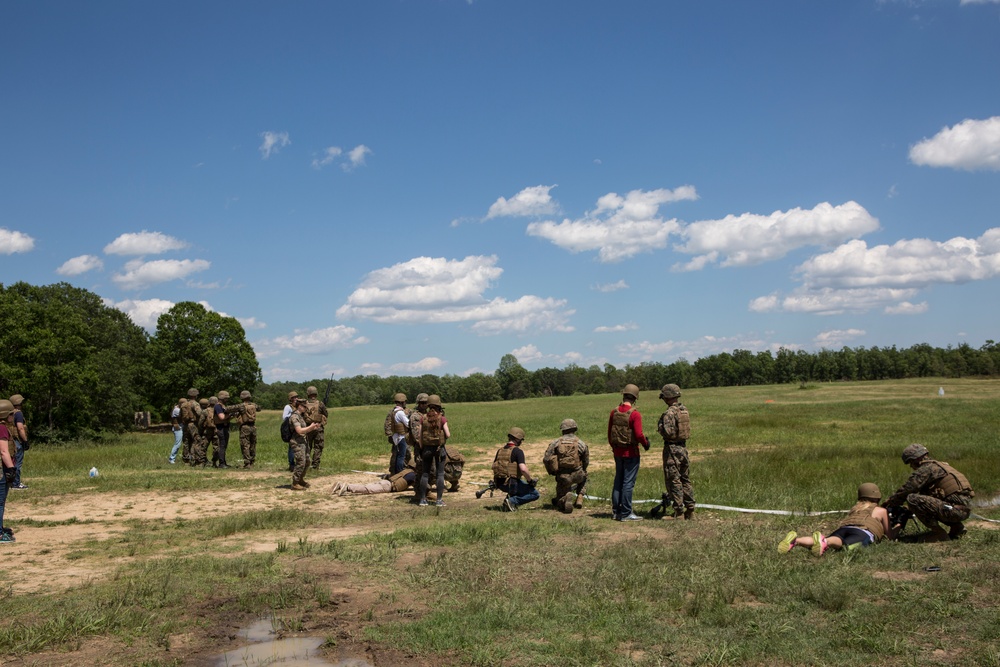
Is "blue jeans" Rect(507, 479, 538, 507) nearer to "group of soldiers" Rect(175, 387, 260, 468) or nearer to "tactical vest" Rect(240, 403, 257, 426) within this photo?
"group of soldiers" Rect(175, 387, 260, 468)

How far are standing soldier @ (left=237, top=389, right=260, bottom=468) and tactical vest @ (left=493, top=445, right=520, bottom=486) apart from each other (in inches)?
375

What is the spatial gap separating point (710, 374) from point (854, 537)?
130 metres

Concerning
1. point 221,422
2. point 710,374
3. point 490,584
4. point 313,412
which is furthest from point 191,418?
point 710,374

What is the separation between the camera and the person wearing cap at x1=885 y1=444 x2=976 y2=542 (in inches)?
380

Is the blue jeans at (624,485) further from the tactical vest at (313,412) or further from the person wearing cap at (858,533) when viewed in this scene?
the tactical vest at (313,412)

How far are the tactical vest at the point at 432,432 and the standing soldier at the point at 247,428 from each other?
8850 millimetres

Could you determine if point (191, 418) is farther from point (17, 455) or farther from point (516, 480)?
point (516, 480)

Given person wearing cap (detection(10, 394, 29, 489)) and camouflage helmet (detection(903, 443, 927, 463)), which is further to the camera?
person wearing cap (detection(10, 394, 29, 489))

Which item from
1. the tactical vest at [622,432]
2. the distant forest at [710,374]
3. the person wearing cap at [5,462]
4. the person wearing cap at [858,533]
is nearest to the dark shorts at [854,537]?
the person wearing cap at [858,533]

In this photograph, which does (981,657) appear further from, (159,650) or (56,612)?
(56,612)

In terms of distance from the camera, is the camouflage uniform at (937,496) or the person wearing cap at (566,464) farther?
the person wearing cap at (566,464)

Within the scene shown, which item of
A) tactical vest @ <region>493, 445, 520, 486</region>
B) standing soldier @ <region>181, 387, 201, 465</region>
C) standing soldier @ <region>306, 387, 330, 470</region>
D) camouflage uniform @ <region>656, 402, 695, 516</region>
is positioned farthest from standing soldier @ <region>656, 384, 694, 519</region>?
standing soldier @ <region>181, 387, 201, 465</region>

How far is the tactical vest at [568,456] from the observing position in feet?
42.7

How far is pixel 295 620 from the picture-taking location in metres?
6.90
